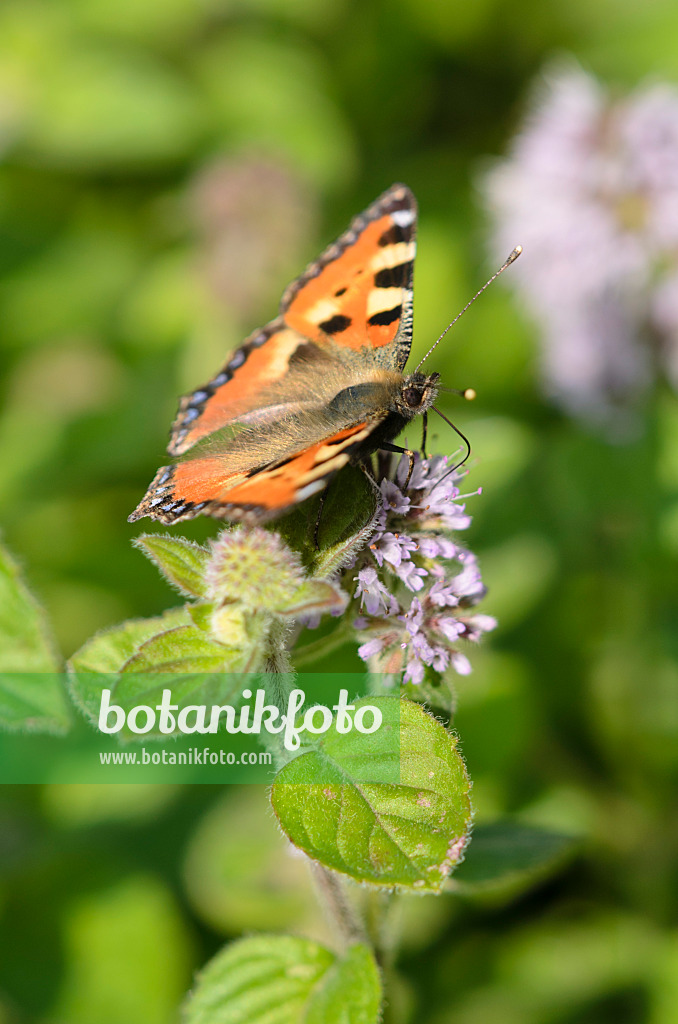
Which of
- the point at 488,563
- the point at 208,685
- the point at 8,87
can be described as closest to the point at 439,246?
the point at 488,563

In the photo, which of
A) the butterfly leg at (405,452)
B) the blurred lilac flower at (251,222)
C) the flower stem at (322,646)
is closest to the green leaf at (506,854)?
the flower stem at (322,646)

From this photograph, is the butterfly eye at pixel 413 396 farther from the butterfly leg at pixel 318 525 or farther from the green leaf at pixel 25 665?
the green leaf at pixel 25 665

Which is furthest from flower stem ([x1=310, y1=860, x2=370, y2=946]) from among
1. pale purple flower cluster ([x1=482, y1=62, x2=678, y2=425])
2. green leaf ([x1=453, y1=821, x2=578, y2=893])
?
pale purple flower cluster ([x1=482, y1=62, x2=678, y2=425])

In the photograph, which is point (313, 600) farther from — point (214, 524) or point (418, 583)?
point (214, 524)

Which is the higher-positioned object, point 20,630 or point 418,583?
point 20,630

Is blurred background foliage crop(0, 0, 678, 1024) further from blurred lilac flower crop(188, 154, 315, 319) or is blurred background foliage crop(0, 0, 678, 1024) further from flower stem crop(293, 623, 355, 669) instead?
flower stem crop(293, 623, 355, 669)

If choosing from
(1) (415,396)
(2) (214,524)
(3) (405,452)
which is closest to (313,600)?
(3) (405,452)
